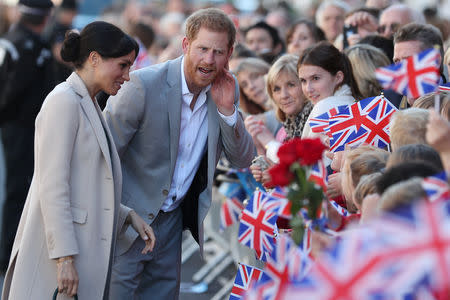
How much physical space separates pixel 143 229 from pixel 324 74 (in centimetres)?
169

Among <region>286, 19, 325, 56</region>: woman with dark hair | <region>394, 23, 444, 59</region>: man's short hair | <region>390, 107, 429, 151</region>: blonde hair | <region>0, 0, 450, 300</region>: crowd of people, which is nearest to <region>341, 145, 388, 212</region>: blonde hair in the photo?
<region>0, 0, 450, 300</region>: crowd of people

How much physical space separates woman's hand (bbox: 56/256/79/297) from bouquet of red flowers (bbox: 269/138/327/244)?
4.67ft

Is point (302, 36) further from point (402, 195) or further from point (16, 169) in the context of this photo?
point (402, 195)

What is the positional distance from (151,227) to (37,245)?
0.87 m

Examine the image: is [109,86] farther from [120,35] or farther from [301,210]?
[301,210]

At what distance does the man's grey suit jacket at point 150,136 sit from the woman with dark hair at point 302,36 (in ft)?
10.9

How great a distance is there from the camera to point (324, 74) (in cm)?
538

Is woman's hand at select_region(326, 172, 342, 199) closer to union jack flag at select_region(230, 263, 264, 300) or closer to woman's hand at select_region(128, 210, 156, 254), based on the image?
union jack flag at select_region(230, 263, 264, 300)

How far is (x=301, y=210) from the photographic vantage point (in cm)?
319

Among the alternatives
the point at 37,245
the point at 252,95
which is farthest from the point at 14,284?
the point at 252,95

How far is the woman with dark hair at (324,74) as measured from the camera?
5363mm

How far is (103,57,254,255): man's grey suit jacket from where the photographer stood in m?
4.72

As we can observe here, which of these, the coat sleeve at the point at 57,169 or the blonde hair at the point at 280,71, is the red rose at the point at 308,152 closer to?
the coat sleeve at the point at 57,169

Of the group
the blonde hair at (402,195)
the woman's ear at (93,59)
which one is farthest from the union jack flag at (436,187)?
the woman's ear at (93,59)
